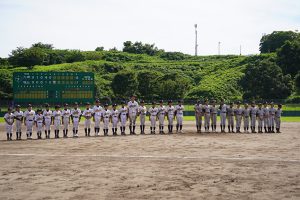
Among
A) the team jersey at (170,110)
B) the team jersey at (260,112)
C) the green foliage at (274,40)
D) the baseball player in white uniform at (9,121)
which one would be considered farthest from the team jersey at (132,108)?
the green foliage at (274,40)

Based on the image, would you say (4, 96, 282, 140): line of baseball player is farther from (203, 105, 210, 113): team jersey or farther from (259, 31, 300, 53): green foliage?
(259, 31, 300, 53): green foliage

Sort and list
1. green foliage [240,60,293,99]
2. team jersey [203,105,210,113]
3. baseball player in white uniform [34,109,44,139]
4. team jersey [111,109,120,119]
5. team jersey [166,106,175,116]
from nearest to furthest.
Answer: baseball player in white uniform [34,109,44,139] → team jersey [111,109,120,119] → team jersey [166,106,175,116] → team jersey [203,105,210,113] → green foliage [240,60,293,99]

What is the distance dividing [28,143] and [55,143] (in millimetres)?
1412

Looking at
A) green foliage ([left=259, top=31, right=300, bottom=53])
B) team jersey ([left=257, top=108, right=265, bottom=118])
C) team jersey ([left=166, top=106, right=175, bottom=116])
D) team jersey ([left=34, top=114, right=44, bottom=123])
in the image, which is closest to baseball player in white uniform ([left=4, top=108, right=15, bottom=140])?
team jersey ([left=34, top=114, right=44, bottom=123])

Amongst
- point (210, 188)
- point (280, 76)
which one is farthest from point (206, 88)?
point (210, 188)

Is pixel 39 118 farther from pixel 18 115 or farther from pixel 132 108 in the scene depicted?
pixel 132 108

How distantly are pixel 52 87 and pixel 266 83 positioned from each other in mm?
36702

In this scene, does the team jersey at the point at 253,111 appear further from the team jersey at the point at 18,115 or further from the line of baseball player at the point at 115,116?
the team jersey at the point at 18,115

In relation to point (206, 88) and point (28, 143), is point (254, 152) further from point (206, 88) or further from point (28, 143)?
point (206, 88)

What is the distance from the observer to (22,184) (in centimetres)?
1028

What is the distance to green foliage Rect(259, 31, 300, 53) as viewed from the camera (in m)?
96.5

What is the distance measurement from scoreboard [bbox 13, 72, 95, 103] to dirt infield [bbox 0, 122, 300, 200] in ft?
56.2

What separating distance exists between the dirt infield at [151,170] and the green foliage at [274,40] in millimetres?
83865

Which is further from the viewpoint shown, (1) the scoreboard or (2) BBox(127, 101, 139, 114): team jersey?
(1) the scoreboard
